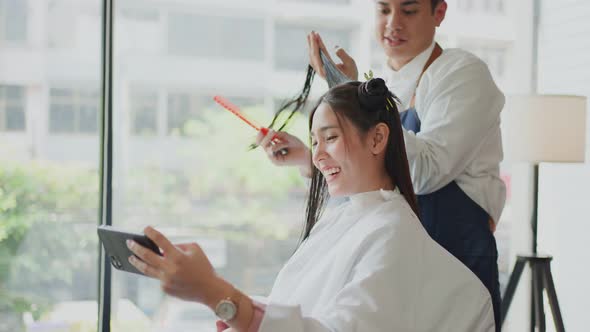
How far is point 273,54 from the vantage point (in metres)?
3.95

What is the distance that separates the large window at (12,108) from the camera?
297 cm

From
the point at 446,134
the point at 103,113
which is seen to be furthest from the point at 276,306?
the point at 103,113

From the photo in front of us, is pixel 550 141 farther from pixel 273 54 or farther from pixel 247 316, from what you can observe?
pixel 247 316

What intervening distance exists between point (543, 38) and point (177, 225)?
230cm

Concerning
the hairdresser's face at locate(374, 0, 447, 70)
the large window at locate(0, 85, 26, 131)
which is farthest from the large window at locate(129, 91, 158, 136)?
the hairdresser's face at locate(374, 0, 447, 70)

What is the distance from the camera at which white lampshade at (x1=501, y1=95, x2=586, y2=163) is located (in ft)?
10.6

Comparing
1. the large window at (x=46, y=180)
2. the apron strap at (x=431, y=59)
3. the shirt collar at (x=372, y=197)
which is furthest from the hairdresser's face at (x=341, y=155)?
the large window at (x=46, y=180)

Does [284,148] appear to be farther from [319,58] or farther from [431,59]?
[431,59]

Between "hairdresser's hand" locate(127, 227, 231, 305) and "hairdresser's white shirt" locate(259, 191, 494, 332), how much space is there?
0.13 metres

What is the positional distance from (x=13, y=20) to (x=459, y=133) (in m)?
2.02

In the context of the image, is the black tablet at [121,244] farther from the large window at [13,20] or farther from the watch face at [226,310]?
the large window at [13,20]

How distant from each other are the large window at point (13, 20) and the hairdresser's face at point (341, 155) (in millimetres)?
1796

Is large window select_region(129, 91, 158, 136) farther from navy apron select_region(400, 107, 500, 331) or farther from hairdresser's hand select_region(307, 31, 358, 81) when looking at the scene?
navy apron select_region(400, 107, 500, 331)

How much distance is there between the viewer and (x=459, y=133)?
192 cm
